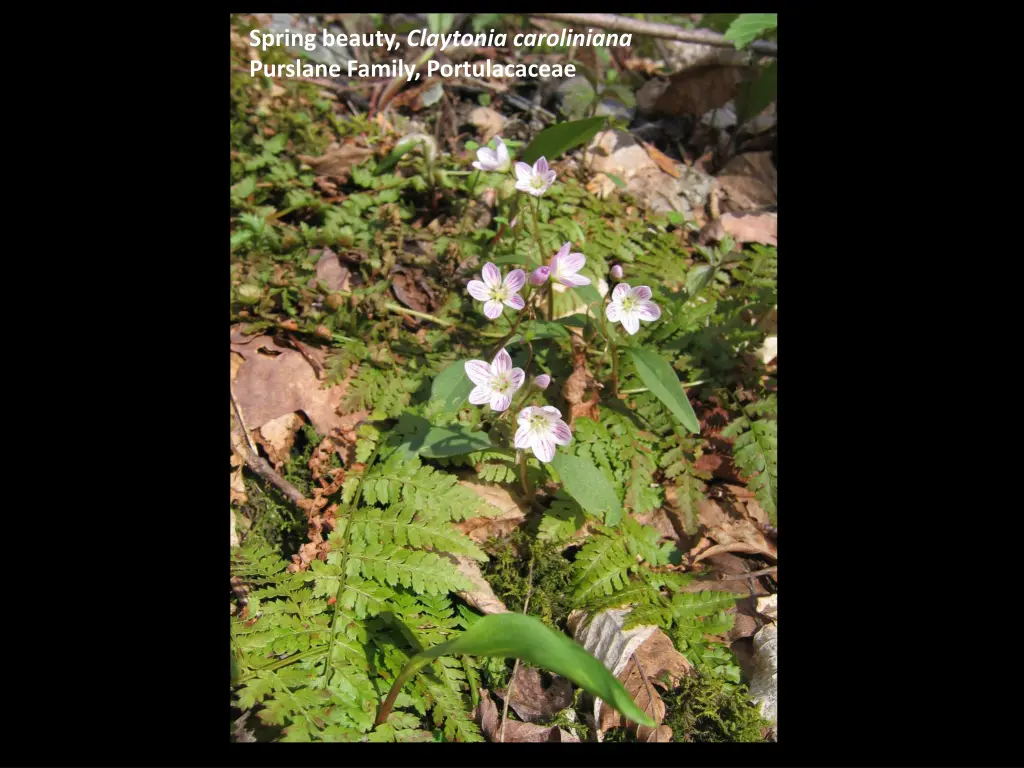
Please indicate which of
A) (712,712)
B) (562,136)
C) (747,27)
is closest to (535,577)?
(712,712)

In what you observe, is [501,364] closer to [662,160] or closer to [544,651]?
[544,651]

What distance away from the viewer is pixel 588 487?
241 cm

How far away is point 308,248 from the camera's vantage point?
3.62 meters

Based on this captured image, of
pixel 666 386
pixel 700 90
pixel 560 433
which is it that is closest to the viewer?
pixel 560 433

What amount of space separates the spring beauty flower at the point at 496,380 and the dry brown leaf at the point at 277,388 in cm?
88

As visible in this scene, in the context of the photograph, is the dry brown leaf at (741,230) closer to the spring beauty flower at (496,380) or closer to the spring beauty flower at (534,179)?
the spring beauty flower at (534,179)

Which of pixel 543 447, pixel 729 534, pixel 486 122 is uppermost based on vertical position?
pixel 486 122

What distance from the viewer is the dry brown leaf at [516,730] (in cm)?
217

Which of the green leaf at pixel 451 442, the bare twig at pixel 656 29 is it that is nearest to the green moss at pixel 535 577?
the green leaf at pixel 451 442

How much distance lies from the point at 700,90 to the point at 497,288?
10.2 ft

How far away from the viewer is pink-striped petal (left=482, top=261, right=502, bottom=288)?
2543 mm

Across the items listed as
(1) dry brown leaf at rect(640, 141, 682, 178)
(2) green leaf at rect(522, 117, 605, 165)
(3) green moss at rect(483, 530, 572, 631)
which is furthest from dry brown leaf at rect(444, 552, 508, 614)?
(1) dry brown leaf at rect(640, 141, 682, 178)

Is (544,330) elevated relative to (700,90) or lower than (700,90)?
lower

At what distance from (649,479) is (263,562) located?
144cm
